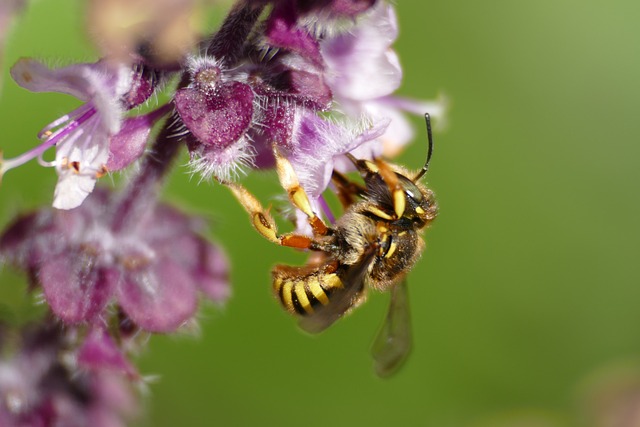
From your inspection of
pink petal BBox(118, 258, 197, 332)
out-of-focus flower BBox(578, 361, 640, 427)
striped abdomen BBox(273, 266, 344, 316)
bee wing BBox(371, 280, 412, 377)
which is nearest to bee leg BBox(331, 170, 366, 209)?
striped abdomen BBox(273, 266, 344, 316)

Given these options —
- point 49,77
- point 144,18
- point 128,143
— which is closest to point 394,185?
point 128,143

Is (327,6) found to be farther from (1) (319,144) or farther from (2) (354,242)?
(2) (354,242)

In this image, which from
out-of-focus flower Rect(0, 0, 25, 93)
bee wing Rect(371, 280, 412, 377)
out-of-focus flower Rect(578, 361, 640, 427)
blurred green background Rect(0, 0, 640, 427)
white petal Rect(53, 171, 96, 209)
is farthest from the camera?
blurred green background Rect(0, 0, 640, 427)

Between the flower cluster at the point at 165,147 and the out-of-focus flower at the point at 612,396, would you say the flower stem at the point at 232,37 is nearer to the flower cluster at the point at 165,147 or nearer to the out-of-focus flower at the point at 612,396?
the flower cluster at the point at 165,147

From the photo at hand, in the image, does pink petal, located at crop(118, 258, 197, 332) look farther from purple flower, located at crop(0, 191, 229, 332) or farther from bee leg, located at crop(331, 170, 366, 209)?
bee leg, located at crop(331, 170, 366, 209)

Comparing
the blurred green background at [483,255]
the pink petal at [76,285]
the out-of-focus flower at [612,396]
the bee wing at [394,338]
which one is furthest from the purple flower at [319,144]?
the out-of-focus flower at [612,396]

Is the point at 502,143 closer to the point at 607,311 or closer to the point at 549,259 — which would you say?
the point at 549,259
